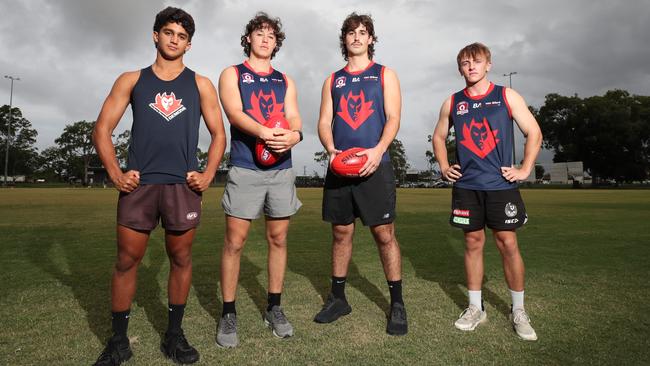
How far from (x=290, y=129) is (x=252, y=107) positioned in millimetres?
377

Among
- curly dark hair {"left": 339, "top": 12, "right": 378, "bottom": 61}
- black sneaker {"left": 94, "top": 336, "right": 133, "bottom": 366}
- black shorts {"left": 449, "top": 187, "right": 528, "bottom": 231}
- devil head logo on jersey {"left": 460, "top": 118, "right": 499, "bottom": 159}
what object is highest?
curly dark hair {"left": 339, "top": 12, "right": 378, "bottom": 61}

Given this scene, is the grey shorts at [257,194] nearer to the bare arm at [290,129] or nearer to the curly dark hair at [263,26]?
the bare arm at [290,129]

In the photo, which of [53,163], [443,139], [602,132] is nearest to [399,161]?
[602,132]

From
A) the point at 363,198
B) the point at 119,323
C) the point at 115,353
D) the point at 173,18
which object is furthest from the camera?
the point at 363,198

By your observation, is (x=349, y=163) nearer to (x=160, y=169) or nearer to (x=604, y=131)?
(x=160, y=169)

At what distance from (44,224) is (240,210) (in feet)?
35.6

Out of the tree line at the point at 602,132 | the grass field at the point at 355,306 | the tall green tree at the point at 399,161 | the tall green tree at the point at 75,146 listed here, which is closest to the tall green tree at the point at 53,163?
the tall green tree at the point at 75,146

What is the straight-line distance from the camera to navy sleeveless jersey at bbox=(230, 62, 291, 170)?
12.1ft

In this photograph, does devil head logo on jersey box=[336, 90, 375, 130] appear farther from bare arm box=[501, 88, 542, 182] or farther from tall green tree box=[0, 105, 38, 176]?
tall green tree box=[0, 105, 38, 176]

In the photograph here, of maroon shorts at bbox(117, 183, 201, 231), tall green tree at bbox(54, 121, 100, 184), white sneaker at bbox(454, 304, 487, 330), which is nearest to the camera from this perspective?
maroon shorts at bbox(117, 183, 201, 231)

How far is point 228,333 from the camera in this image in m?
3.35

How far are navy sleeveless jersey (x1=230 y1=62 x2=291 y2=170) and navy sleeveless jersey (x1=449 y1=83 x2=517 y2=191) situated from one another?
172 centimetres

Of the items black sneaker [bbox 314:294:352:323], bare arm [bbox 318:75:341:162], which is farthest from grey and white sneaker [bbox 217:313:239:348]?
bare arm [bbox 318:75:341:162]

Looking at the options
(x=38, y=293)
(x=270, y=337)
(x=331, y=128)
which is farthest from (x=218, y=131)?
(x=38, y=293)
